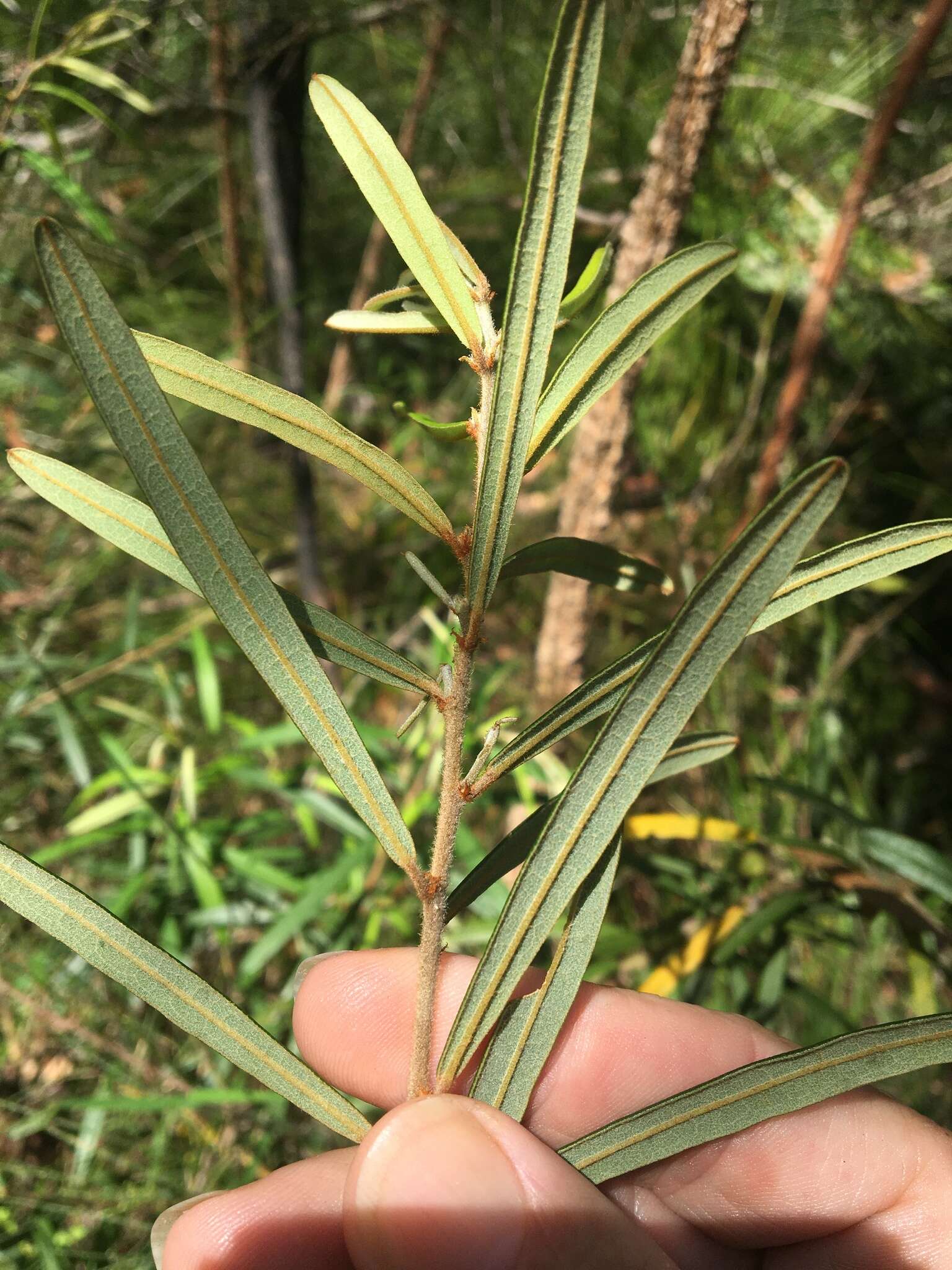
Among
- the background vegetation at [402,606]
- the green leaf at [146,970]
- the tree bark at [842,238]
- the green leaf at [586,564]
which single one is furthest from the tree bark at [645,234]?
the green leaf at [146,970]

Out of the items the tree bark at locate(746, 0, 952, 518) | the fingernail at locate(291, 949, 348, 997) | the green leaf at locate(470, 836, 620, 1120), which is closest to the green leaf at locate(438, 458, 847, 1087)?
the green leaf at locate(470, 836, 620, 1120)

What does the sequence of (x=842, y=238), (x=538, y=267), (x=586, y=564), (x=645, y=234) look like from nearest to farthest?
1. (x=538, y=267)
2. (x=586, y=564)
3. (x=645, y=234)
4. (x=842, y=238)

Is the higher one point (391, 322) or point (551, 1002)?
point (391, 322)

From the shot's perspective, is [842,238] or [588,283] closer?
[588,283]

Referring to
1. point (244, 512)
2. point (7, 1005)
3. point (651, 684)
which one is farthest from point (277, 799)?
point (651, 684)

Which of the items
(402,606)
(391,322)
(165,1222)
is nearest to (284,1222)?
(165,1222)

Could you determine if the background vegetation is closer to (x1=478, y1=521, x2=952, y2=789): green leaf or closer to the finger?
the finger

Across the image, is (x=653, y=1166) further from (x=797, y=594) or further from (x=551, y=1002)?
(x=797, y=594)
